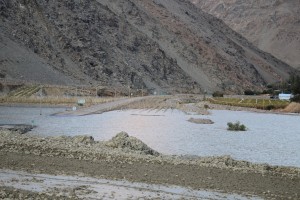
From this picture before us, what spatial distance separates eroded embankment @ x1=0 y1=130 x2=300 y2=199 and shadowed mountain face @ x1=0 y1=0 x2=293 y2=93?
66.5 meters

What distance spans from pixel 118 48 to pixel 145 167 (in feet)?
337

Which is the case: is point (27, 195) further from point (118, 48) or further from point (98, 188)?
point (118, 48)

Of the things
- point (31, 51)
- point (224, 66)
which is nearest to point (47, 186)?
point (31, 51)

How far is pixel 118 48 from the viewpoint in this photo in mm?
120562

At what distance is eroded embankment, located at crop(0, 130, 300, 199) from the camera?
16.6 m

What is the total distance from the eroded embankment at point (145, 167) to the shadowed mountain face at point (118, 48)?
218 ft

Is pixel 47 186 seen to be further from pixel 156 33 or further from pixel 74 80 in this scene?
pixel 156 33

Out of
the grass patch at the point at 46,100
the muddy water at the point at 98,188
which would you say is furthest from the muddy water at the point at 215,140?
the grass patch at the point at 46,100

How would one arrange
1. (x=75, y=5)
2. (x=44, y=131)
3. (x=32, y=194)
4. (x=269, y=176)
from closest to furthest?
(x=32, y=194) → (x=269, y=176) → (x=44, y=131) → (x=75, y=5)

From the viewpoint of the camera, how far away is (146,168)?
1898 centimetres

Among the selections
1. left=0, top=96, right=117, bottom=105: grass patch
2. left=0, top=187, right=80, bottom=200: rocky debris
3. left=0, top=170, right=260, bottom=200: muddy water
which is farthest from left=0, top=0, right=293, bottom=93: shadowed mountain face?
left=0, top=187, right=80, bottom=200: rocky debris

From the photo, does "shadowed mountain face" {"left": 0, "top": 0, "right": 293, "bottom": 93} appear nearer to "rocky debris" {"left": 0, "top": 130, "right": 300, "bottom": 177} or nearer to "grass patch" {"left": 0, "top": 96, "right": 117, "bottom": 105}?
"grass patch" {"left": 0, "top": 96, "right": 117, "bottom": 105}

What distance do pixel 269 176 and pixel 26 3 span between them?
327 feet

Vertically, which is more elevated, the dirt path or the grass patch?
the grass patch
